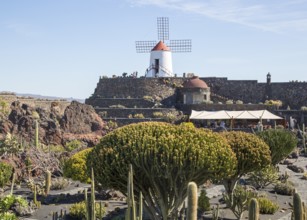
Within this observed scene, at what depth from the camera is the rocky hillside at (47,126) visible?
31.0m

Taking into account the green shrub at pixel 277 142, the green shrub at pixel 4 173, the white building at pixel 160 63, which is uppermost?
the white building at pixel 160 63

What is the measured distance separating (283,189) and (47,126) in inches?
698

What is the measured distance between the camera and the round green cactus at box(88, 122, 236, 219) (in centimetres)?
1173

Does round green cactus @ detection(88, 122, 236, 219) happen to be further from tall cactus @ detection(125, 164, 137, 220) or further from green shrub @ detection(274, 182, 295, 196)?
green shrub @ detection(274, 182, 295, 196)

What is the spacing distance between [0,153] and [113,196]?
27.0ft

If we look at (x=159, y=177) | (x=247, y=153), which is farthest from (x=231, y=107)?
(x=159, y=177)

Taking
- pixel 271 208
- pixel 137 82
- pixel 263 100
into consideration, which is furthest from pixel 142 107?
pixel 271 208

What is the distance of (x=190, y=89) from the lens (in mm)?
47219

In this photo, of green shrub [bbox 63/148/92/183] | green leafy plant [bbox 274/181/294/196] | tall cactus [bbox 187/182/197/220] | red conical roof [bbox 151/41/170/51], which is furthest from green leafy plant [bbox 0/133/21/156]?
red conical roof [bbox 151/41/170/51]

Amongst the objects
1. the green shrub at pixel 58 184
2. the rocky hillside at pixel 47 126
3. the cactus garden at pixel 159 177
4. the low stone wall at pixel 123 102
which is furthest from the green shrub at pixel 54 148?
the low stone wall at pixel 123 102

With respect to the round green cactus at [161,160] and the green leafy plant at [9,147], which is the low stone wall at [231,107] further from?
the round green cactus at [161,160]

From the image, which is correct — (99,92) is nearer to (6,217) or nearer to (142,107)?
(142,107)

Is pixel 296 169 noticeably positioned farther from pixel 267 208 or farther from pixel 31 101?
pixel 31 101

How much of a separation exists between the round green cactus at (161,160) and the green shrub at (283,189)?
850 centimetres
